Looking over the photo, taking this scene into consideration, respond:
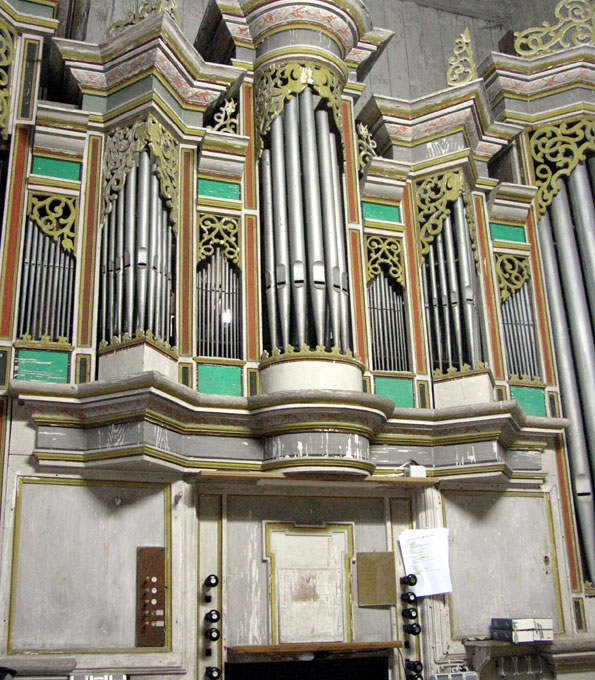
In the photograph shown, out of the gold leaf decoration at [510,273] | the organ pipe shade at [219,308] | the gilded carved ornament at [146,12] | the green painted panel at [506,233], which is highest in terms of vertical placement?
the gilded carved ornament at [146,12]

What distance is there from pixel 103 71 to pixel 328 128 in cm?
212

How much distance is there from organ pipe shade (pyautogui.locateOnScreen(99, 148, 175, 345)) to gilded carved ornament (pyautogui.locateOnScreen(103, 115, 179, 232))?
0.05m

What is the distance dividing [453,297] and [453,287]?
0.34 feet

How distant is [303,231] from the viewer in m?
8.21

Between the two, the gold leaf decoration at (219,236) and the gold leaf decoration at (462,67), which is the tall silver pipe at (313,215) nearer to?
the gold leaf decoration at (219,236)

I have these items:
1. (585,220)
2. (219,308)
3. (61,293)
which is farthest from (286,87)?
(585,220)

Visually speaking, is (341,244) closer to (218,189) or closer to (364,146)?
(218,189)

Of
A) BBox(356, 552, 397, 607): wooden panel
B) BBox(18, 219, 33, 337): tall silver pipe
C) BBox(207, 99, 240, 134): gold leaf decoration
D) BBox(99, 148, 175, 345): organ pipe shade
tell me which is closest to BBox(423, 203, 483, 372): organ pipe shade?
BBox(356, 552, 397, 607): wooden panel

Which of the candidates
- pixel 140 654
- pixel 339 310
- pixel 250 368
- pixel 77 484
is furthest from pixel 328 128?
pixel 140 654

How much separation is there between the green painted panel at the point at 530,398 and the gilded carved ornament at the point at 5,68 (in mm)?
5174

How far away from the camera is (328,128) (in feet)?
28.8

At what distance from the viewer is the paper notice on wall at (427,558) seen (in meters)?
7.95

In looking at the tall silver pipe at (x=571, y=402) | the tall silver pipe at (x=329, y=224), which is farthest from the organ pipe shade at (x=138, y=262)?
the tall silver pipe at (x=571, y=402)

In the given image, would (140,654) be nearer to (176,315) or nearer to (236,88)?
(176,315)
